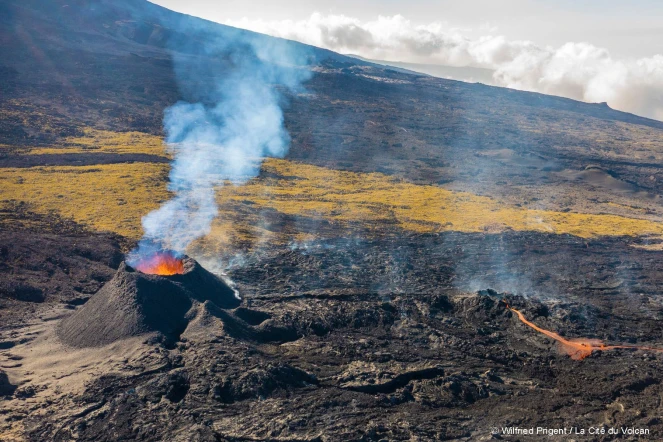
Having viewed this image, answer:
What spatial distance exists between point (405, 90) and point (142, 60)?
3649cm

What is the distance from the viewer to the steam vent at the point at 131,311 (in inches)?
665

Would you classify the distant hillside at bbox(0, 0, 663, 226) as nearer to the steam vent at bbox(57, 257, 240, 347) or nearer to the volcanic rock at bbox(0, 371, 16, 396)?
the steam vent at bbox(57, 257, 240, 347)

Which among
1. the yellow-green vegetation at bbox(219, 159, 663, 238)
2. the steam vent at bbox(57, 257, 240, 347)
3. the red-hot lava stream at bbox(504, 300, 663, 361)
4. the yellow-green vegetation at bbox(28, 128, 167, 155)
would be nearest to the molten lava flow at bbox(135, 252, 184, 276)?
the steam vent at bbox(57, 257, 240, 347)

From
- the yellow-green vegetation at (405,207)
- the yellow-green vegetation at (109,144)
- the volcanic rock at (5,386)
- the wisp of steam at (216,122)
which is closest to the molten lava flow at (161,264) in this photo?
the wisp of steam at (216,122)

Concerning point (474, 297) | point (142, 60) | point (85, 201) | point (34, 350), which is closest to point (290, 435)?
point (34, 350)

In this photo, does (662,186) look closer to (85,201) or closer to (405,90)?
(405,90)

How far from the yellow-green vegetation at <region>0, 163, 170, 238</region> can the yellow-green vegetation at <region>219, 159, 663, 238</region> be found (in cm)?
508

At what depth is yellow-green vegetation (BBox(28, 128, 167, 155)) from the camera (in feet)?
152

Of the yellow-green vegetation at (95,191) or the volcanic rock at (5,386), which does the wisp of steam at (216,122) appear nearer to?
the yellow-green vegetation at (95,191)

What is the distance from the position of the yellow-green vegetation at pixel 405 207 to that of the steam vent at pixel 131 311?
16.1 metres

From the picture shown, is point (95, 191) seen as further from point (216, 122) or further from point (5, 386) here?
point (216, 122)

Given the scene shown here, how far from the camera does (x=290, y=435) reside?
41.7 feet

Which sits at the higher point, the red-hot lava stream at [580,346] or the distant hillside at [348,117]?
the distant hillside at [348,117]

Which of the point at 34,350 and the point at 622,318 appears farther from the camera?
the point at 622,318
